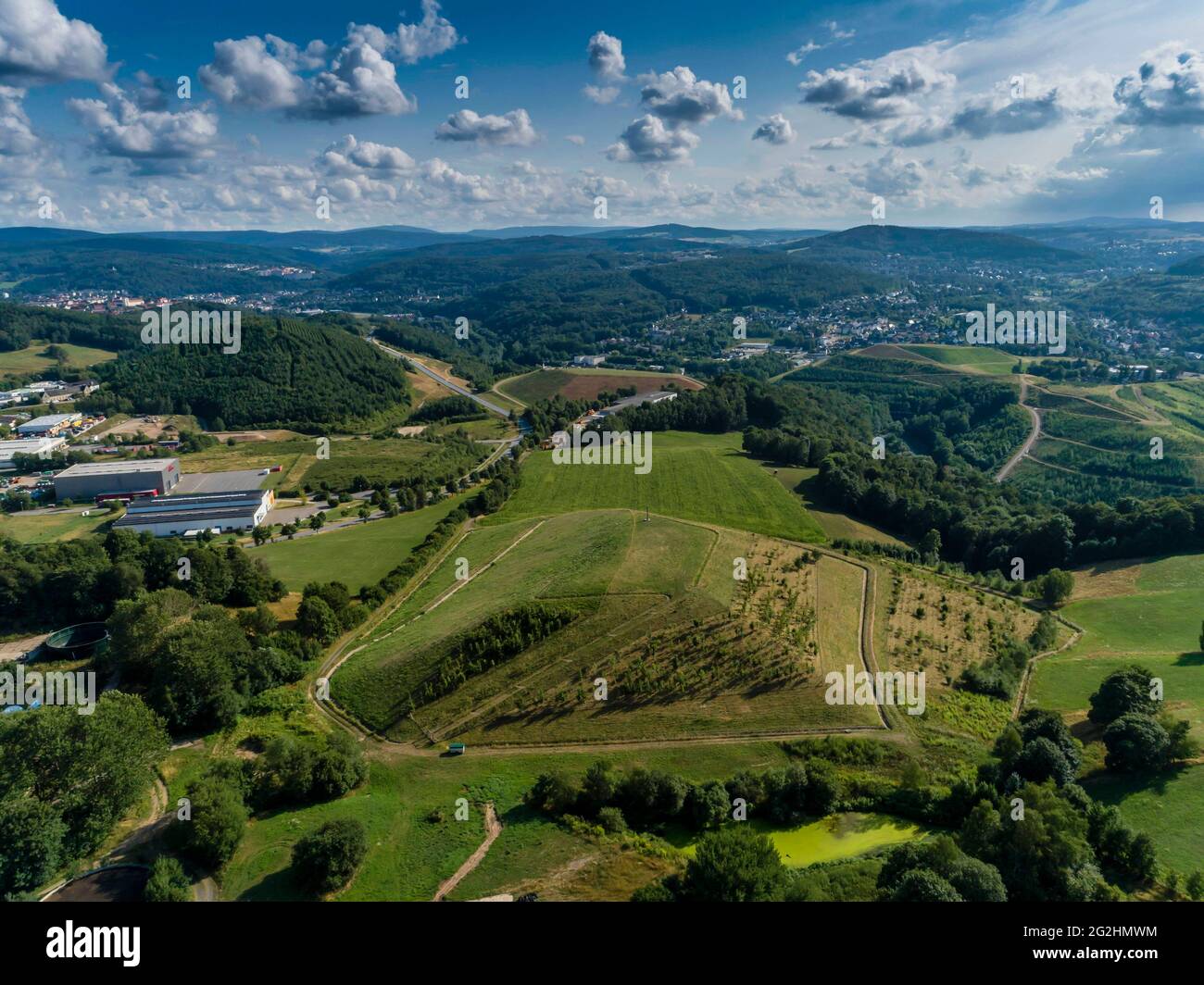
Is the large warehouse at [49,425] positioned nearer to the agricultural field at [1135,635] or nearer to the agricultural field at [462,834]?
the agricultural field at [462,834]

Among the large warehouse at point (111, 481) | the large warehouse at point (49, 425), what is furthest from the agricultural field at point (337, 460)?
the large warehouse at point (49, 425)

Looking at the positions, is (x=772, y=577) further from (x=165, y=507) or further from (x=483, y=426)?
(x=483, y=426)

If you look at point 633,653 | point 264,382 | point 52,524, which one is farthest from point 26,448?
point 633,653

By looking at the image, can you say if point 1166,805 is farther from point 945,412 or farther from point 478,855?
point 945,412

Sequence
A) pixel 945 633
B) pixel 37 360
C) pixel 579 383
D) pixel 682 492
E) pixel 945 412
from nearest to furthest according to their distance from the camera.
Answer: pixel 945 633
pixel 682 492
pixel 945 412
pixel 579 383
pixel 37 360

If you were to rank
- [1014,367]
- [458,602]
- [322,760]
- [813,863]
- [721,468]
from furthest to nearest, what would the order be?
[1014,367], [721,468], [458,602], [322,760], [813,863]
